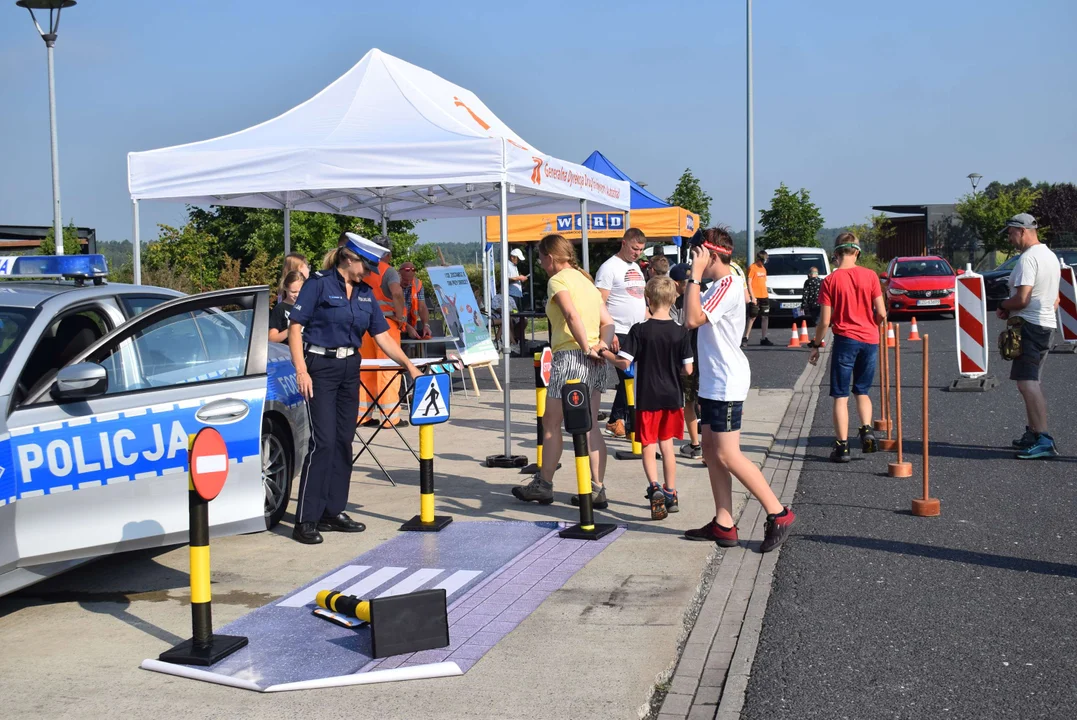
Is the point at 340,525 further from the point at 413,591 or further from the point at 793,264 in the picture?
the point at 793,264

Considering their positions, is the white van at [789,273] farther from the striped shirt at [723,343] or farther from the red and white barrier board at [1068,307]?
the striped shirt at [723,343]

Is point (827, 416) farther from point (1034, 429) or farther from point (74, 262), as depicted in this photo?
point (74, 262)

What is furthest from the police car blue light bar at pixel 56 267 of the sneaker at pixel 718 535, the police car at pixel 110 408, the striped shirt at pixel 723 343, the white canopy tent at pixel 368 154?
the sneaker at pixel 718 535

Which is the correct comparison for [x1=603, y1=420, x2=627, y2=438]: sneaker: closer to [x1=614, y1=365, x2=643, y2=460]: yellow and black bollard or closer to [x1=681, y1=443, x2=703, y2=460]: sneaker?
[x1=614, y1=365, x2=643, y2=460]: yellow and black bollard

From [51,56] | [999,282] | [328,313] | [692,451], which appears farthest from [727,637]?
[999,282]

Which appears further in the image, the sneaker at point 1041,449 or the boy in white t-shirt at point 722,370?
the sneaker at point 1041,449

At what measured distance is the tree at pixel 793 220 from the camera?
141 feet

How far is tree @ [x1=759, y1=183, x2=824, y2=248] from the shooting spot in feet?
141

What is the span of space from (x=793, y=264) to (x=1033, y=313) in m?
18.7

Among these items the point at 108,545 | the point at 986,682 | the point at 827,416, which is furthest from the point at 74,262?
the point at 827,416

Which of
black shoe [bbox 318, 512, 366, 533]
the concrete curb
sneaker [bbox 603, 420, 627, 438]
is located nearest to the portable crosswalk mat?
black shoe [bbox 318, 512, 366, 533]

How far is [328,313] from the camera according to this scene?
22.9ft

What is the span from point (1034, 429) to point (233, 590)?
6.71 m

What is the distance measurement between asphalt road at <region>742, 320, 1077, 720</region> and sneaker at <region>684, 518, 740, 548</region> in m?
0.31
